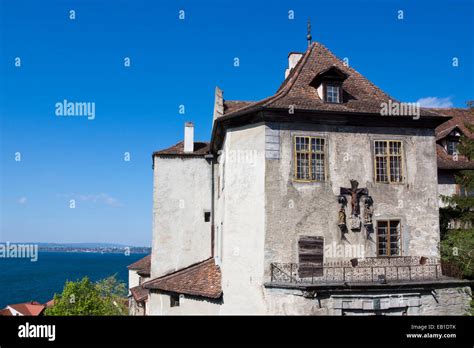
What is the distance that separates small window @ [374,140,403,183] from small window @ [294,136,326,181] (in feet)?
7.75

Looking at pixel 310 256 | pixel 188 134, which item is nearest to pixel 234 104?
pixel 188 134

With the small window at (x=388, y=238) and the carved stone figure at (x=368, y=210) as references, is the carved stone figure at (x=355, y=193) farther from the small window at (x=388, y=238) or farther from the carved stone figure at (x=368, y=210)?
the small window at (x=388, y=238)

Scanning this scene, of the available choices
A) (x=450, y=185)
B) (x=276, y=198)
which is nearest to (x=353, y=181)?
(x=276, y=198)

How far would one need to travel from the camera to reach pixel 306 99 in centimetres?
1831

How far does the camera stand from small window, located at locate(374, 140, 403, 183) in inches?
720

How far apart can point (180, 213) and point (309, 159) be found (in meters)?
9.81

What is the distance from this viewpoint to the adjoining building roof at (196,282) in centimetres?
1925

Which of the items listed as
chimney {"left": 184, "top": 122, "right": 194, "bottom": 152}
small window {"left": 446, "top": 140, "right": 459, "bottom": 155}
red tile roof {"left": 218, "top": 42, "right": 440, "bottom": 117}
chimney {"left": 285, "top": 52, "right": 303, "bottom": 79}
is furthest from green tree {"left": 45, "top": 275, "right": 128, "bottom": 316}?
small window {"left": 446, "top": 140, "right": 459, "bottom": 155}

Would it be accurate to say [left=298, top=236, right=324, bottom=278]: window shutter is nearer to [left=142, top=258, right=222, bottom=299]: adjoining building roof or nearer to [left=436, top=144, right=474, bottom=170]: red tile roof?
[left=142, top=258, right=222, bottom=299]: adjoining building roof

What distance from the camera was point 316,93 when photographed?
1889 cm

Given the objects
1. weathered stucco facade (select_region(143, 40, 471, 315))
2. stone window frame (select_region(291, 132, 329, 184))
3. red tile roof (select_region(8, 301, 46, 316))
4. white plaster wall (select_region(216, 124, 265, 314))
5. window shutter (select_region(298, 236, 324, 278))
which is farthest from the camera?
red tile roof (select_region(8, 301, 46, 316))

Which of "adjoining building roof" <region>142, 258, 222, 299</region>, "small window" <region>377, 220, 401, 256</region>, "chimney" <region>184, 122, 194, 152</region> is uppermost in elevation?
"chimney" <region>184, 122, 194, 152</region>

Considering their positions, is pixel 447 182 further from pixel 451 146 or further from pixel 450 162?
pixel 451 146
